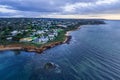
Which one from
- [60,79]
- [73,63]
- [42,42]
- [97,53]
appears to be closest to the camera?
[60,79]

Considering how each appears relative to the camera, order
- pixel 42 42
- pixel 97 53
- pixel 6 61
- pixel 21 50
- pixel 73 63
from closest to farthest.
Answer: pixel 73 63 → pixel 6 61 → pixel 97 53 → pixel 21 50 → pixel 42 42

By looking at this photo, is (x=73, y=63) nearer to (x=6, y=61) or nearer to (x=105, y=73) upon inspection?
(x=105, y=73)

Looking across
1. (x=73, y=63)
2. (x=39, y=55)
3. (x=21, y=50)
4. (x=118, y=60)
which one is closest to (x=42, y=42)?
(x=21, y=50)

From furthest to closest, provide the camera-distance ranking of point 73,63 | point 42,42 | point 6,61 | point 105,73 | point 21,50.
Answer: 1. point 42,42
2. point 21,50
3. point 6,61
4. point 73,63
5. point 105,73

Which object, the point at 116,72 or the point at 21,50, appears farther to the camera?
the point at 21,50

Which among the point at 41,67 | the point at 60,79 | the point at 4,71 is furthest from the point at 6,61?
the point at 60,79

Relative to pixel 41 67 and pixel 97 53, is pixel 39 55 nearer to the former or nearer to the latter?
pixel 41 67

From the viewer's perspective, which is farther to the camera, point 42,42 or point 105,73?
point 42,42

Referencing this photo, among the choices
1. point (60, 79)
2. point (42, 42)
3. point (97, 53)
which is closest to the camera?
point (60, 79)
